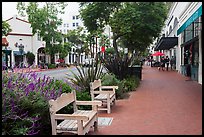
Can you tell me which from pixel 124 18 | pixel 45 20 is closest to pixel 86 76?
pixel 124 18

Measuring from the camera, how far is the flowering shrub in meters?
4.34

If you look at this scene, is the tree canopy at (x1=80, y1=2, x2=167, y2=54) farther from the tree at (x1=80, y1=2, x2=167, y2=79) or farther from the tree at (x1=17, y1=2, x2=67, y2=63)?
the tree at (x1=17, y1=2, x2=67, y2=63)

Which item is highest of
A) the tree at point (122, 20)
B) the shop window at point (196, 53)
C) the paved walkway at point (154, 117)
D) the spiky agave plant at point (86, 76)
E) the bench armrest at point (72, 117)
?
the tree at point (122, 20)

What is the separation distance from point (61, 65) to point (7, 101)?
44.7 m

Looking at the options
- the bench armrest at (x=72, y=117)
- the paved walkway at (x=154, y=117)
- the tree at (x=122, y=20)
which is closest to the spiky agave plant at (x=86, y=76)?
the paved walkway at (x=154, y=117)

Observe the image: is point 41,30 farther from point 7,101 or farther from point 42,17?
point 7,101

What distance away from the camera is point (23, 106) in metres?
4.73

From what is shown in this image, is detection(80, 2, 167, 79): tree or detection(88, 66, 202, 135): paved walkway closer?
detection(88, 66, 202, 135): paved walkway

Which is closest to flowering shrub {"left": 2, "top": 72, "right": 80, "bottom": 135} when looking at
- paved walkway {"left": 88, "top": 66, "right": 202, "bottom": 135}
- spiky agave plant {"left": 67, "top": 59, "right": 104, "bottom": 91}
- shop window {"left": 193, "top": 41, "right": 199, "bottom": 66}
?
paved walkway {"left": 88, "top": 66, "right": 202, "bottom": 135}

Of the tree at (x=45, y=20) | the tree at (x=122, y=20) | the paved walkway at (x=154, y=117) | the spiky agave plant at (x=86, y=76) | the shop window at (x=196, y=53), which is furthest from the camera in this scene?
the tree at (x=45, y=20)

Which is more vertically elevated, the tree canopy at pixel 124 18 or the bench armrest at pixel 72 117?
the tree canopy at pixel 124 18

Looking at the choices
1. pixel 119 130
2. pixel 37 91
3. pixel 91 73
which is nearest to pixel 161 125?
pixel 119 130

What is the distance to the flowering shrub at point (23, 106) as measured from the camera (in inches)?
171

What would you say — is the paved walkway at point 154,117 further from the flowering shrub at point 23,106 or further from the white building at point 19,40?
the white building at point 19,40
